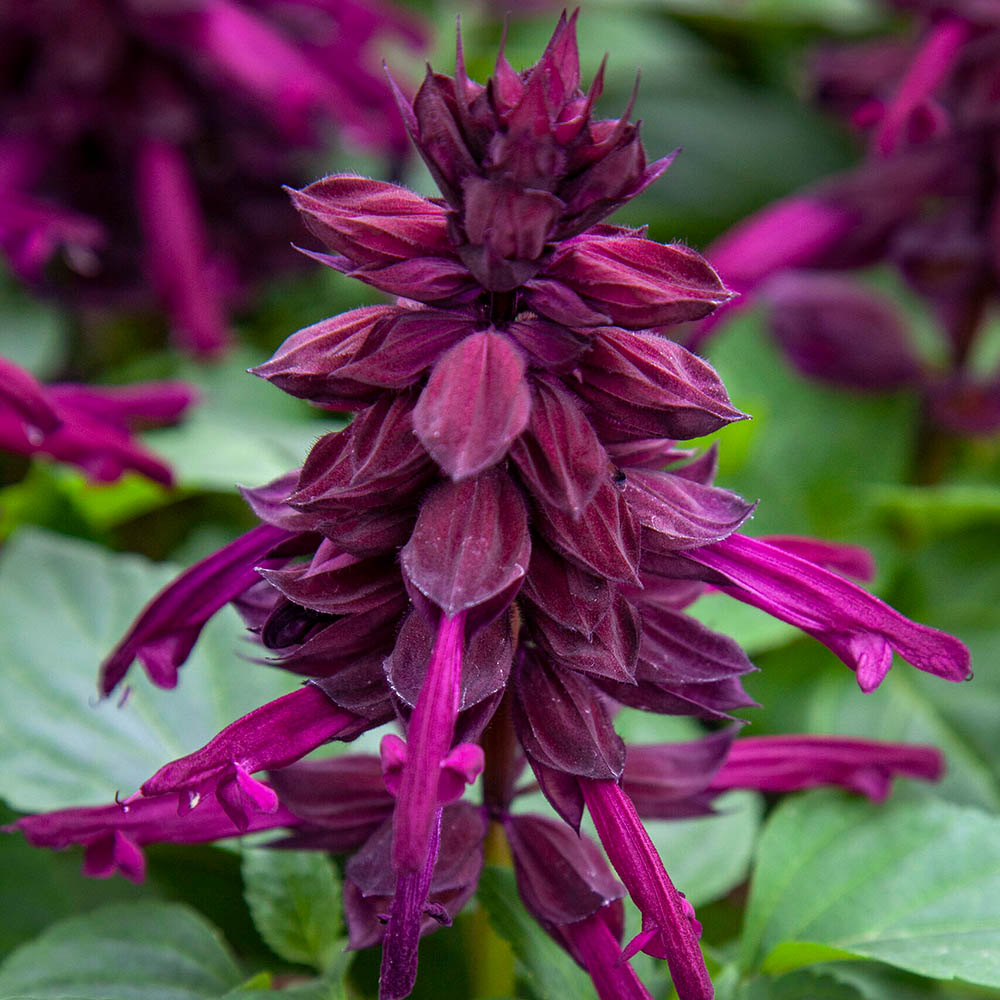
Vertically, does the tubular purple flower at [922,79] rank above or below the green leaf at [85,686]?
above

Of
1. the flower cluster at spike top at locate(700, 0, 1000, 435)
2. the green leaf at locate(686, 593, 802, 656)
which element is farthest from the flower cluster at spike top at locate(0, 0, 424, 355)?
the green leaf at locate(686, 593, 802, 656)

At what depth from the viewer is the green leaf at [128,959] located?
1.83 ft

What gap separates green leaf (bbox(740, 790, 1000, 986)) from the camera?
578 millimetres

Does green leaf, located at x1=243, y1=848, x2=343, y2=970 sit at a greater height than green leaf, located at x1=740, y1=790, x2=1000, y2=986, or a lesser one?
lesser

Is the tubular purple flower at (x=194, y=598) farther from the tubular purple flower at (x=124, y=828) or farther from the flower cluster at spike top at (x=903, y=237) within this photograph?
the flower cluster at spike top at (x=903, y=237)

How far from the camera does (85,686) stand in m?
0.70

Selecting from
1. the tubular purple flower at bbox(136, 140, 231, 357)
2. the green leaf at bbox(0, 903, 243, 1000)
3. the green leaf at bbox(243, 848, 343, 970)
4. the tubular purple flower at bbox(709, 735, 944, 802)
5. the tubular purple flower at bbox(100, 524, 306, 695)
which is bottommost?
the green leaf at bbox(0, 903, 243, 1000)

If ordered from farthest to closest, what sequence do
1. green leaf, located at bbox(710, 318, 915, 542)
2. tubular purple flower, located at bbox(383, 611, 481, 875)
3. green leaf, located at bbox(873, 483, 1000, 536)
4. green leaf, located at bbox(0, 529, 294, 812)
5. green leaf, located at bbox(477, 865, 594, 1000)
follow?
1. green leaf, located at bbox(710, 318, 915, 542)
2. green leaf, located at bbox(873, 483, 1000, 536)
3. green leaf, located at bbox(0, 529, 294, 812)
4. green leaf, located at bbox(477, 865, 594, 1000)
5. tubular purple flower, located at bbox(383, 611, 481, 875)

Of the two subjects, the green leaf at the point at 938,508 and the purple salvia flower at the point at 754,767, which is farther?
the green leaf at the point at 938,508

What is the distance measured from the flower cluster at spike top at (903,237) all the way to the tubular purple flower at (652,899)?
583 mm

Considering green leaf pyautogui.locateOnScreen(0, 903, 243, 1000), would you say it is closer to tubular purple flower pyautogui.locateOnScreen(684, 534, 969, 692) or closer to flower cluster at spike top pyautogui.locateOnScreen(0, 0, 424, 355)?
tubular purple flower pyautogui.locateOnScreen(684, 534, 969, 692)

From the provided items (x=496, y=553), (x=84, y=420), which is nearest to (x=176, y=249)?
(x=84, y=420)

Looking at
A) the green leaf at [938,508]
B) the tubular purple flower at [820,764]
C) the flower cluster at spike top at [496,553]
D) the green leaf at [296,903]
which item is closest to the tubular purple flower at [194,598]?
the flower cluster at spike top at [496,553]

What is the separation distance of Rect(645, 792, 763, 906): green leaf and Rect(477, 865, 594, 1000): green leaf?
152 mm
